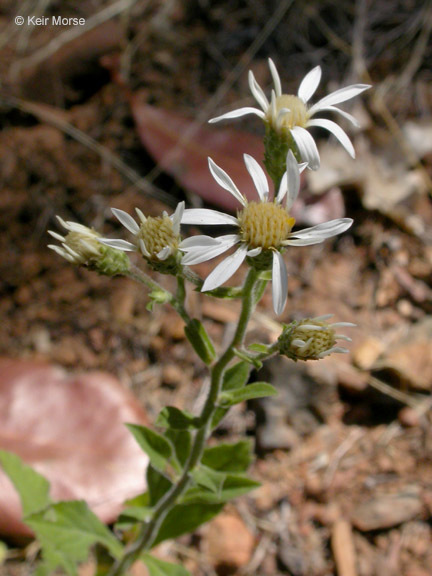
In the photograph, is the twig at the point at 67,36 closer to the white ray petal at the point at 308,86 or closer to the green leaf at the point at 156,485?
the white ray petal at the point at 308,86

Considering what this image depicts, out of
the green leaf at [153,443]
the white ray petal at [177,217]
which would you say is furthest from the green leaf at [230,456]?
the white ray petal at [177,217]

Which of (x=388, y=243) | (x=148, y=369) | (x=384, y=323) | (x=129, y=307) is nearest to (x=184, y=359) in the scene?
(x=148, y=369)

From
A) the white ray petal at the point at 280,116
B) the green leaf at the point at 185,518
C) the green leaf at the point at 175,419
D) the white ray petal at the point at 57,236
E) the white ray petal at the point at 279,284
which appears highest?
the white ray petal at the point at 280,116

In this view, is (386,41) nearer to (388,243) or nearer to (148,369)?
(388,243)

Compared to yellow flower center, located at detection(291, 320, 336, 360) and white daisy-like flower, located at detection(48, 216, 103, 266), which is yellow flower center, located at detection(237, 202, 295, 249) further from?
white daisy-like flower, located at detection(48, 216, 103, 266)

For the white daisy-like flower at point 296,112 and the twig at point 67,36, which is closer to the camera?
the white daisy-like flower at point 296,112

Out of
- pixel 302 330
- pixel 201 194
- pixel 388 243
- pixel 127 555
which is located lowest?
pixel 127 555
